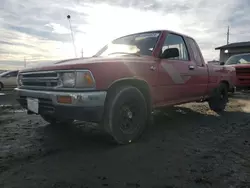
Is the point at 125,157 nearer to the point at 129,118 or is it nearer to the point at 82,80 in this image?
the point at 129,118

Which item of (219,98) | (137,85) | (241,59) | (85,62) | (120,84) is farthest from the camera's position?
(241,59)

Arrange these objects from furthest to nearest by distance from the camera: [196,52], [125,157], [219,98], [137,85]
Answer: [219,98], [196,52], [137,85], [125,157]

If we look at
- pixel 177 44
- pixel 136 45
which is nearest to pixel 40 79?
pixel 136 45

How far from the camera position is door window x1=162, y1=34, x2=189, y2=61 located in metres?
4.25

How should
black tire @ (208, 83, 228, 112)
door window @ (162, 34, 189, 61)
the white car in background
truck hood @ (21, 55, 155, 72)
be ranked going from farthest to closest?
the white car in background
black tire @ (208, 83, 228, 112)
door window @ (162, 34, 189, 61)
truck hood @ (21, 55, 155, 72)

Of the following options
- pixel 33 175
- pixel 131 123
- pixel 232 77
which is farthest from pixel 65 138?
pixel 232 77

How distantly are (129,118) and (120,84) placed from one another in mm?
520

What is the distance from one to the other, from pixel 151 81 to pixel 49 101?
1.54 metres

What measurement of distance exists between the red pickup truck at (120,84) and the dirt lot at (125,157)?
1.25 feet

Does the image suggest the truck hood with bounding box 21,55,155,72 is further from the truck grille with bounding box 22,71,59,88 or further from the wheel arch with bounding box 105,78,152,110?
the wheel arch with bounding box 105,78,152,110

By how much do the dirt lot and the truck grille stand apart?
2.71 feet

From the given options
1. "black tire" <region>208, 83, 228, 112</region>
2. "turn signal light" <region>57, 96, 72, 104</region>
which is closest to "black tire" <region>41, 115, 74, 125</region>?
"turn signal light" <region>57, 96, 72, 104</region>

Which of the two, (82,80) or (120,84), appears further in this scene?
(120,84)

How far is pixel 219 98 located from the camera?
19.6ft
